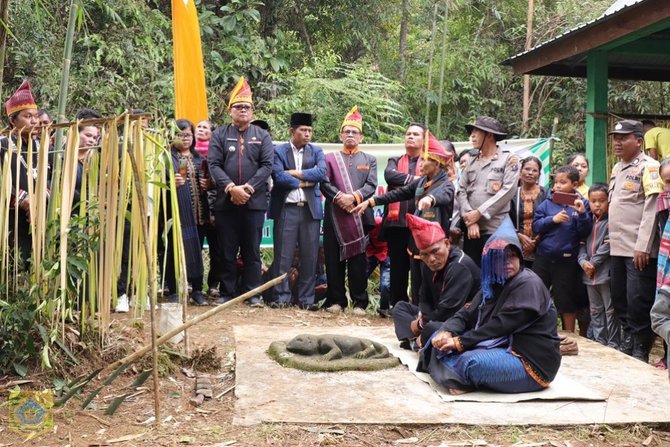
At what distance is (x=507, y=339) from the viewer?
5.11 metres

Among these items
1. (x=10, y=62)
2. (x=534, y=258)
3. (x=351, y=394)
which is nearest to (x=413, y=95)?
(x=10, y=62)

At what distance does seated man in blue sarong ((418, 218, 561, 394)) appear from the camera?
4965 mm

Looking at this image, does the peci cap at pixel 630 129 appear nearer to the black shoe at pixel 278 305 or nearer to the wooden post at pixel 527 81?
the black shoe at pixel 278 305

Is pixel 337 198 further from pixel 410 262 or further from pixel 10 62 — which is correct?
pixel 10 62

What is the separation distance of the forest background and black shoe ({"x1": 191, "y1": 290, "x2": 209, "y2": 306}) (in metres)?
3.34

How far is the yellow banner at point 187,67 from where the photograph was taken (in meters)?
9.45

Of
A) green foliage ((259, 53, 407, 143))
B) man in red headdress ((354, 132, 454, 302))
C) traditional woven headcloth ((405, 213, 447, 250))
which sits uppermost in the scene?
green foliage ((259, 53, 407, 143))

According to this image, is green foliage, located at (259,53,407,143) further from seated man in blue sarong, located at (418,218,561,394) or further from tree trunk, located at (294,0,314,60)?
seated man in blue sarong, located at (418,218,561,394)

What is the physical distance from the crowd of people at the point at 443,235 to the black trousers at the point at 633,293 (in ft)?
0.04

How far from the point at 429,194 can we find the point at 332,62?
6.36 metres

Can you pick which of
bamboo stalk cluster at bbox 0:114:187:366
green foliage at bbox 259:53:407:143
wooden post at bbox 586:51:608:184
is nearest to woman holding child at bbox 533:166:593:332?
wooden post at bbox 586:51:608:184

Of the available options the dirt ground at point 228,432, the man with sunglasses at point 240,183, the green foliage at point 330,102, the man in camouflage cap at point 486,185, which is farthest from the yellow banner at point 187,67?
the dirt ground at point 228,432

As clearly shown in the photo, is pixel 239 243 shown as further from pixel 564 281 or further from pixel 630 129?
pixel 630 129

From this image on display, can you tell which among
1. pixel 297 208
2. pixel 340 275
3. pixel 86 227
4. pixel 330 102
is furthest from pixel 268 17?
pixel 86 227
